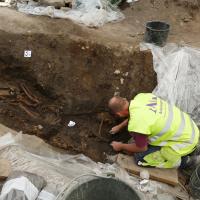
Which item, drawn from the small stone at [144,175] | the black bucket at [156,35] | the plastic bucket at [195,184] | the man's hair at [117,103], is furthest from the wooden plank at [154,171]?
the black bucket at [156,35]

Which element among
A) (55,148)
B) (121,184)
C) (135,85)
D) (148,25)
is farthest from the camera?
(148,25)

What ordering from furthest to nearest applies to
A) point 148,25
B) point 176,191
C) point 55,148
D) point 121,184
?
1. point 148,25
2. point 55,148
3. point 176,191
4. point 121,184

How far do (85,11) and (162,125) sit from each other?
3.31m

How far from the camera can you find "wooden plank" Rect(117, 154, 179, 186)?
4.44 m

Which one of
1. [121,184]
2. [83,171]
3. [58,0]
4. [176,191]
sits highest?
[58,0]

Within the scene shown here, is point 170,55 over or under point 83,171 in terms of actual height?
over

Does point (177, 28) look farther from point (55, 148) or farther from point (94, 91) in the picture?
point (55, 148)

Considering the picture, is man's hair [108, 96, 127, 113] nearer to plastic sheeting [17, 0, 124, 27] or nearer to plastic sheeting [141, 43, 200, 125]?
plastic sheeting [141, 43, 200, 125]

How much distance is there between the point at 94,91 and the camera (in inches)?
223

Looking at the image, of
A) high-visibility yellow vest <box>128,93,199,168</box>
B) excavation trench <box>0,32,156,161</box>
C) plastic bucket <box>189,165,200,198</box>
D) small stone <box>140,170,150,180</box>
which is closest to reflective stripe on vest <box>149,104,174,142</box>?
high-visibility yellow vest <box>128,93,199,168</box>

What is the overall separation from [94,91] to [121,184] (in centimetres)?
241

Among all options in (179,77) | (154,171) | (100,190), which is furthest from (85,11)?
(100,190)

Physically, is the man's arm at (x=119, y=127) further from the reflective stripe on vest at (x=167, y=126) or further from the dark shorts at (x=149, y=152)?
the reflective stripe on vest at (x=167, y=126)

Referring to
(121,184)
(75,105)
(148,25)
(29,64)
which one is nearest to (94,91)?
(75,105)
